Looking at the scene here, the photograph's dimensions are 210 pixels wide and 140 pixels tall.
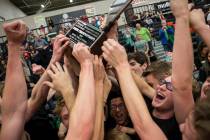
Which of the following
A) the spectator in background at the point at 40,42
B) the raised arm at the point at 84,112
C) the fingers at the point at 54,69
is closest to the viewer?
the raised arm at the point at 84,112

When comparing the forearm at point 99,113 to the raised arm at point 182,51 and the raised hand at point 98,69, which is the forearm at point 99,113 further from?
the raised arm at point 182,51

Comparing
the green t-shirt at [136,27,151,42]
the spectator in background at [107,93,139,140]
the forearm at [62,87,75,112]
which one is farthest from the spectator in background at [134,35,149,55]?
the forearm at [62,87,75,112]

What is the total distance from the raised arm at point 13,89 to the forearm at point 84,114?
46cm

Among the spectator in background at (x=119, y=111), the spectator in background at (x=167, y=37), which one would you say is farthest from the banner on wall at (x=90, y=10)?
the spectator in background at (x=119, y=111)

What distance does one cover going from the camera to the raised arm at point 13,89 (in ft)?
5.98

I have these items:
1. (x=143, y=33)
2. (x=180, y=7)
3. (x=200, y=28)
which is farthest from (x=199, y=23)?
(x=143, y=33)

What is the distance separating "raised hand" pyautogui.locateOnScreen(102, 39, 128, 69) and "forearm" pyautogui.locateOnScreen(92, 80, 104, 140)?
0.40 ft

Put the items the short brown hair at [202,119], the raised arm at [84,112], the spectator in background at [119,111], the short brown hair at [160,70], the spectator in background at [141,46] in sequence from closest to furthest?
the short brown hair at [202,119]
the raised arm at [84,112]
the spectator in background at [119,111]
the short brown hair at [160,70]
the spectator in background at [141,46]

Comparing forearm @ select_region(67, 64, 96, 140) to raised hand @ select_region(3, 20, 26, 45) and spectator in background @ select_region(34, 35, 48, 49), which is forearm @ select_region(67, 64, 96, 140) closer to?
raised hand @ select_region(3, 20, 26, 45)

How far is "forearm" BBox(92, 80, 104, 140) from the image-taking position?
163cm

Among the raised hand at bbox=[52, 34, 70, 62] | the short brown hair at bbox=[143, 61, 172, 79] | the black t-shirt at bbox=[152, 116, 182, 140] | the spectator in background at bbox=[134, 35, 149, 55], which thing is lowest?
the spectator in background at bbox=[134, 35, 149, 55]

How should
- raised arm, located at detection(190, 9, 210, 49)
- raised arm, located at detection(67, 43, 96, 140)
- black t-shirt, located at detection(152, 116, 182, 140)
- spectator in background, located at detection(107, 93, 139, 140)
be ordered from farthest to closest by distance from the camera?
spectator in background, located at detection(107, 93, 139, 140) < black t-shirt, located at detection(152, 116, 182, 140) < raised arm, located at detection(190, 9, 210, 49) < raised arm, located at detection(67, 43, 96, 140)

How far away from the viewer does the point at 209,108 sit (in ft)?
4.02

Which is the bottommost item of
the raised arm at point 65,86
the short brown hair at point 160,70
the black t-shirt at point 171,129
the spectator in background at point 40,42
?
the spectator in background at point 40,42
